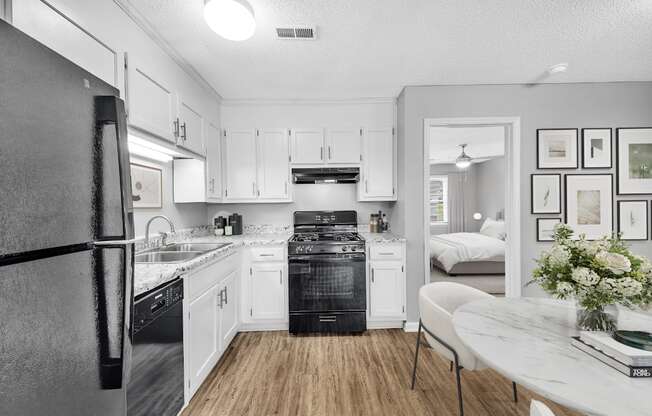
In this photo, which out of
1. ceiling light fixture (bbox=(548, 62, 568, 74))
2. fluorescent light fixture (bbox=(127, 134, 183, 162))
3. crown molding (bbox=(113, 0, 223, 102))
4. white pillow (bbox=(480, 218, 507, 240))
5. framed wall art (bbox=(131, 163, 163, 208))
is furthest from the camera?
white pillow (bbox=(480, 218, 507, 240))

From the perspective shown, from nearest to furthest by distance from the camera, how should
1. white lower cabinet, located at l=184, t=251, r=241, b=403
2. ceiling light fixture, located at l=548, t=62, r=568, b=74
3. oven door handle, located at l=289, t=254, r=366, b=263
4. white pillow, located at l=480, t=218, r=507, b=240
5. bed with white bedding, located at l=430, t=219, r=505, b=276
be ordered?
white lower cabinet, located at l=184, t=251, r=241, b=403
ceiling light fixture, located at l=548, t=62, r=568, b=74
oven door handle, located at l=289, t=254, r=366, b=263
bed with white bedding, located at l=430, t=219, r=505, b=276
white pillow, located at l=480, t=218, r=507, b=240

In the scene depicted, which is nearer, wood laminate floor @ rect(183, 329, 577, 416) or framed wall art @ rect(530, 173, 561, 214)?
wood laminate floor @ rect(183, 329, 577, 416)

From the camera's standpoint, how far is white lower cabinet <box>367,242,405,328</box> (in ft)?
9.41

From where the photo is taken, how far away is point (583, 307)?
3.81 ft

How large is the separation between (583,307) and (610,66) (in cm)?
264

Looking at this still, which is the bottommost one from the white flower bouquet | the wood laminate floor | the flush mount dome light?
the wood laminate floor

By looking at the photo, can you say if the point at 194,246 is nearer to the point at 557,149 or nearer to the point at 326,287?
the point at 326,287

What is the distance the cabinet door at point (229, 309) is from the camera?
2338 mm

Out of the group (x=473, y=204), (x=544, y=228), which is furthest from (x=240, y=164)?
(x=473, y=204)

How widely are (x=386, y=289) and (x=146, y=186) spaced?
239 cm

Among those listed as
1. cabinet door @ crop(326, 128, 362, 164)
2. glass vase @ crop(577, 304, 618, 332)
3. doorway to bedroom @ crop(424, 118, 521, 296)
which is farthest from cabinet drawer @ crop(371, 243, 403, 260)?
glass vase @ crop(577, 304, 618, 332)

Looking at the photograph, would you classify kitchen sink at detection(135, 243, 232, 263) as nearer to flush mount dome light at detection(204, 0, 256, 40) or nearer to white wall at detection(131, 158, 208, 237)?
white wall at detection(131, 158, 208, 237)

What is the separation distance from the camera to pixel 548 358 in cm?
98

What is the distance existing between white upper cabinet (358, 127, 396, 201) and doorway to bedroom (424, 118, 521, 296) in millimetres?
422
